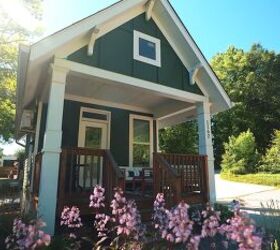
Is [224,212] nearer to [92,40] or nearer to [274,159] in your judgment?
[92,40]

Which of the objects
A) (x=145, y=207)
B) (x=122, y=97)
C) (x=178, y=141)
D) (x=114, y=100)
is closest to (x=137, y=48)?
(x=122, y=97)

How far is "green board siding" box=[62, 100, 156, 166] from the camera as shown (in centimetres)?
855

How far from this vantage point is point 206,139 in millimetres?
7910

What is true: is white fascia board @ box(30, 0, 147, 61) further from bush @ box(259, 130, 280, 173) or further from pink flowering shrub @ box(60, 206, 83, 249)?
bush @ box(259, 130, 280, 173)

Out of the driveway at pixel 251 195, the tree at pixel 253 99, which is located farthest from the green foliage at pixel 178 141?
the tree at pixel 253 99

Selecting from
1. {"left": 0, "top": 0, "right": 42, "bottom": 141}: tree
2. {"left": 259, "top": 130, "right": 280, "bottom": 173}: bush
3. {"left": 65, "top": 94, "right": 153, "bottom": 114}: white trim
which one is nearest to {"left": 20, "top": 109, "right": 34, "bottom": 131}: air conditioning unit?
{"left": 65, "top": 94, "right": 153, "bottom": 114}: white trim

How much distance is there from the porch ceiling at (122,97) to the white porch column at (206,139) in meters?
0.73

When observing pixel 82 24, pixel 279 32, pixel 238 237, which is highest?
pixel 279 32

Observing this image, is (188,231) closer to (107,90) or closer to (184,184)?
(184,184)

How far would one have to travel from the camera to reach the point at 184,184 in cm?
676

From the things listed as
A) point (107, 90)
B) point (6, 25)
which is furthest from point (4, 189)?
point (107, 90)

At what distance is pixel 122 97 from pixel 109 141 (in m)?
1.46

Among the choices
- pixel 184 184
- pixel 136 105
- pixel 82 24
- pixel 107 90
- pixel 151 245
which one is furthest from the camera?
pixel 136 105

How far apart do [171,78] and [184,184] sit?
2805 mm
